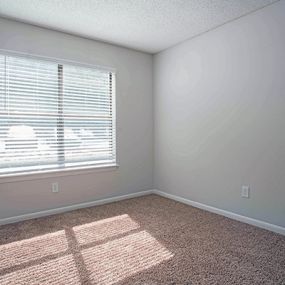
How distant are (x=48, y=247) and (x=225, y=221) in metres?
1.96

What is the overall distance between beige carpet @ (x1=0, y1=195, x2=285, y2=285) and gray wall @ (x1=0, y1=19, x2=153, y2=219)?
31 centimetres

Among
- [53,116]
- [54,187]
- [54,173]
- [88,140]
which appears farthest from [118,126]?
[54,187]

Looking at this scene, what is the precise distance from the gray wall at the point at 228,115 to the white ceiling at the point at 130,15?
24cm

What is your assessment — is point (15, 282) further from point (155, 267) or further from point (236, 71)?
point (236, 71)

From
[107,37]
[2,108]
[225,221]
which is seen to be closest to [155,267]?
[225,221]

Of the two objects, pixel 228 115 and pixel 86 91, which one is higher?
pixel 86 91

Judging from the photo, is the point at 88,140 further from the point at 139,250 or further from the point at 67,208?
the point at 139,250

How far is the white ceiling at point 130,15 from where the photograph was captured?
248 cm

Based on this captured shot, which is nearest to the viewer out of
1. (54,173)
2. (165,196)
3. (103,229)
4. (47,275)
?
(47,275)

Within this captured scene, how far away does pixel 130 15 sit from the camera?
8.95ft

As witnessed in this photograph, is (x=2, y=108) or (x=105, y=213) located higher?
(x=2, y=108)

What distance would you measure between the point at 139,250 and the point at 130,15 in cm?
247

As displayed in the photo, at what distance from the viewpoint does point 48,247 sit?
227 centimetres

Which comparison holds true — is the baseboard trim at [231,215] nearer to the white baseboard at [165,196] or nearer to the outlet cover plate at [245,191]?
the white baseboard at [165,196]
